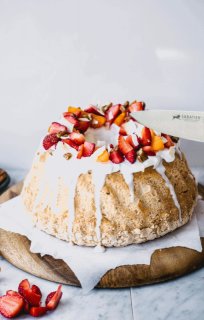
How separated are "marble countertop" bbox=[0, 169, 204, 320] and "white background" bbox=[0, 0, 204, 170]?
42.9 inches

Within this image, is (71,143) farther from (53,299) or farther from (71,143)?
(53,299)

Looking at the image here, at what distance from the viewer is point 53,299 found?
174 centimetres

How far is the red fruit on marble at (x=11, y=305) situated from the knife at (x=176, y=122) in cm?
83

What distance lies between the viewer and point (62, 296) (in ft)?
5.95

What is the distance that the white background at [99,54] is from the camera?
2500 millimetres

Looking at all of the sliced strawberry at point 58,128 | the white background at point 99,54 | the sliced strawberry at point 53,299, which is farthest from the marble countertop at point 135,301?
the white background at point 99,54

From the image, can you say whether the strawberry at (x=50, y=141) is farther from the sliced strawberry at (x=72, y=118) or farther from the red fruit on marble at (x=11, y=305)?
the red fruit on marble at (x=11, y=305)

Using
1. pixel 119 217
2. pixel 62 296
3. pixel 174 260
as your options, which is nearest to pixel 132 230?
pixel 119 217

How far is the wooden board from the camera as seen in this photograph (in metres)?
1.83

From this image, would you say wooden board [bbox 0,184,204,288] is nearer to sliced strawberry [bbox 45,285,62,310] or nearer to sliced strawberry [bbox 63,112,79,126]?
sliced strawberry [bbox 45,285,62,310]

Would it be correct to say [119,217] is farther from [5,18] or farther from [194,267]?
[5,18]

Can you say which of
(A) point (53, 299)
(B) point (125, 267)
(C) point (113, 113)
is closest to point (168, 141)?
(C) point (113, 113)

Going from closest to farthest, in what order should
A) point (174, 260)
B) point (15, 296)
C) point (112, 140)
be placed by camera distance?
point (15, 296) < point (174, 260) < point (112, 140)

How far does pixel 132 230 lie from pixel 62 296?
37 centimetres
